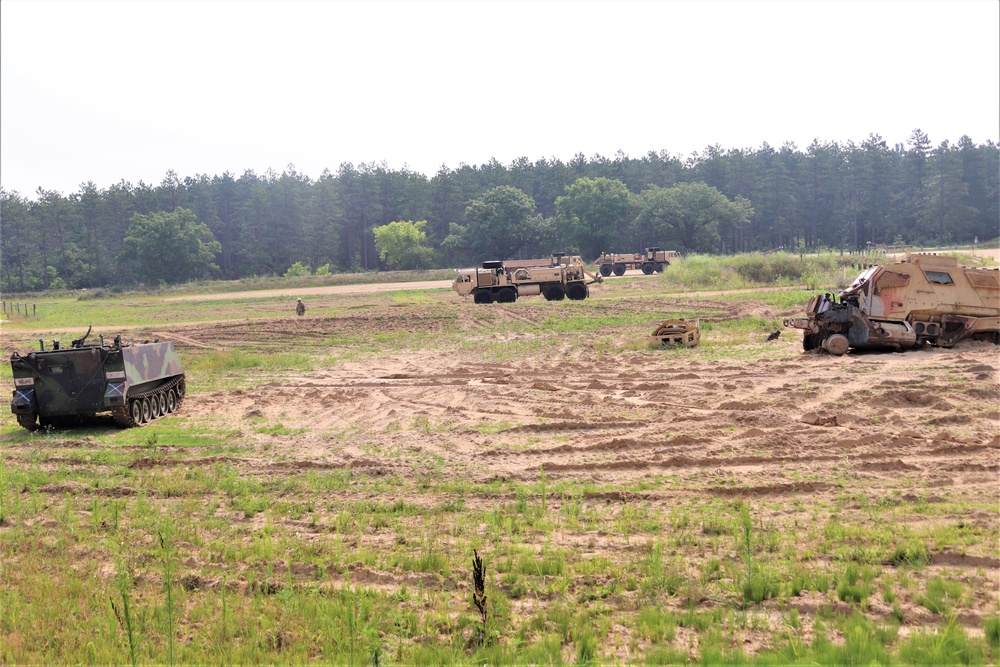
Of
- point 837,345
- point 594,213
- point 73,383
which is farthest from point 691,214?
point 73,383

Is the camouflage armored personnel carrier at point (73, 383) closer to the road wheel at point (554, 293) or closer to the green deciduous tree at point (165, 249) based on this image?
the road wheel at point (554, 293)

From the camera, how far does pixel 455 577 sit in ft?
23.4

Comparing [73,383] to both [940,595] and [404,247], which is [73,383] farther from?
[404,247]

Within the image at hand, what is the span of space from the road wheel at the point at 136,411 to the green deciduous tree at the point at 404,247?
234ft

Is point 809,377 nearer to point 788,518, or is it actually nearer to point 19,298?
point 788,518

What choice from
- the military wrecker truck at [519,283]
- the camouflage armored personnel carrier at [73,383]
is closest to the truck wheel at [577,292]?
the military wrecker truck at [519,283]

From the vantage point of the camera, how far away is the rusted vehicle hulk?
754 inches

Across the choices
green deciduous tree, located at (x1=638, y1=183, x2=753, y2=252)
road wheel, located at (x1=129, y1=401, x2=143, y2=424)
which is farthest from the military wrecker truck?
green deciduous tree, located at (x1=638, y1=183, x2=753, y2=252)

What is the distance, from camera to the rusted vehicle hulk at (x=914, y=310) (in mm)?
19156

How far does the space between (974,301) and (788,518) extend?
45.6 feet

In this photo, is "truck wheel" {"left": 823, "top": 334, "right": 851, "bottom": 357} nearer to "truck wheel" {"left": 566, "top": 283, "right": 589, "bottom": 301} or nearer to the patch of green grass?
the patch of green grass

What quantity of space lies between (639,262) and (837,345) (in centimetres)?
4354

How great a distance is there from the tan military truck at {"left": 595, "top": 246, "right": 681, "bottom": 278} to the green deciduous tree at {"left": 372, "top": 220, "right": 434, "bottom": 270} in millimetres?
28399

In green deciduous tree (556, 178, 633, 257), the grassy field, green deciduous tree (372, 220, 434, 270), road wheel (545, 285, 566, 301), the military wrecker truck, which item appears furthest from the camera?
green deciduous tree (372, 220, 434, 270)
